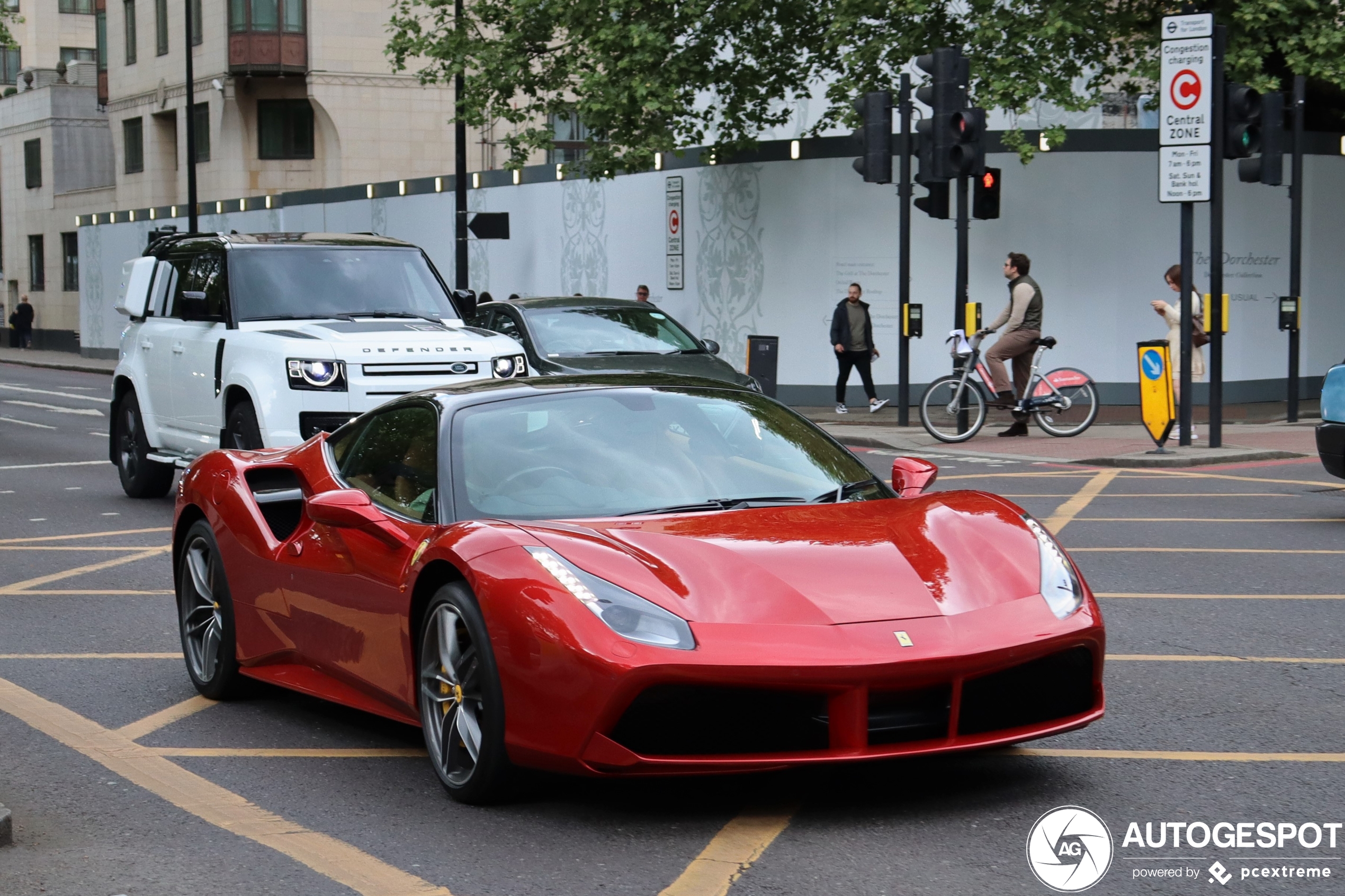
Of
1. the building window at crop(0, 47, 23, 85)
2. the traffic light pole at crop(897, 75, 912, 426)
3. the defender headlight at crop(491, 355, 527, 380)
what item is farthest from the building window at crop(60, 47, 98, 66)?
the defender headlight at crop(491, 355, 527, 380)

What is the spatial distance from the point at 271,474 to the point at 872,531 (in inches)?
103

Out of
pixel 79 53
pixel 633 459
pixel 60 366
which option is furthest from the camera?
pixel 79 53

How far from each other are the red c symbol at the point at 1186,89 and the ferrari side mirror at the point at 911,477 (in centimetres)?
1196

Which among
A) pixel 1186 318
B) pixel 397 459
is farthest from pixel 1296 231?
pixel 397 459

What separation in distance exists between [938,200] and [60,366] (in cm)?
3366

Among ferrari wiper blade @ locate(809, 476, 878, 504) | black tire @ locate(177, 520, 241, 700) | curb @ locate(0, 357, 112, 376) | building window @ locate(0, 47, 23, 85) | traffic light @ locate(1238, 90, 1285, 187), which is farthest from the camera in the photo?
building window @ locate(0, 47, 23, 85)

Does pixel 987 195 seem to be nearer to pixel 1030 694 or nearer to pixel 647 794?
pixel 1030 694

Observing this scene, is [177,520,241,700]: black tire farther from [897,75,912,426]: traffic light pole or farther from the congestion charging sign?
[897,75,912,426]: traffic light pole

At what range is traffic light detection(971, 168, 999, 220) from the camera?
20.8m

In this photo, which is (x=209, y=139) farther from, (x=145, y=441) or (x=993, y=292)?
(x=145, y=441)

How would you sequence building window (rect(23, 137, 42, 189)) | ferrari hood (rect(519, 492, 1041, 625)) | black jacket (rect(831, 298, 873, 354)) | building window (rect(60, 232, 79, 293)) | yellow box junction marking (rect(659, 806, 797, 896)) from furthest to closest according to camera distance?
1. building window (rect(23, 137, 42, 189))
2. building window (rect(60, 232, 79, 293))
3. black jacket (rect(831, 298, 873, 354))
4. ferrari hood (rect(519, 492, 1041, 625))
5. yellow box junction marking (rect(659, 806, 797, 896))

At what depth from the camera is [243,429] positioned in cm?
1230

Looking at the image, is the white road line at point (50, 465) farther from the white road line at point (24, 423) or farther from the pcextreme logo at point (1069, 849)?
the pcextreme logo at point (1069, 849)

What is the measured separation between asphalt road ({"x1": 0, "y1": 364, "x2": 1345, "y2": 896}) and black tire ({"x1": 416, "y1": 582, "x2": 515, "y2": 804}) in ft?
0.35
